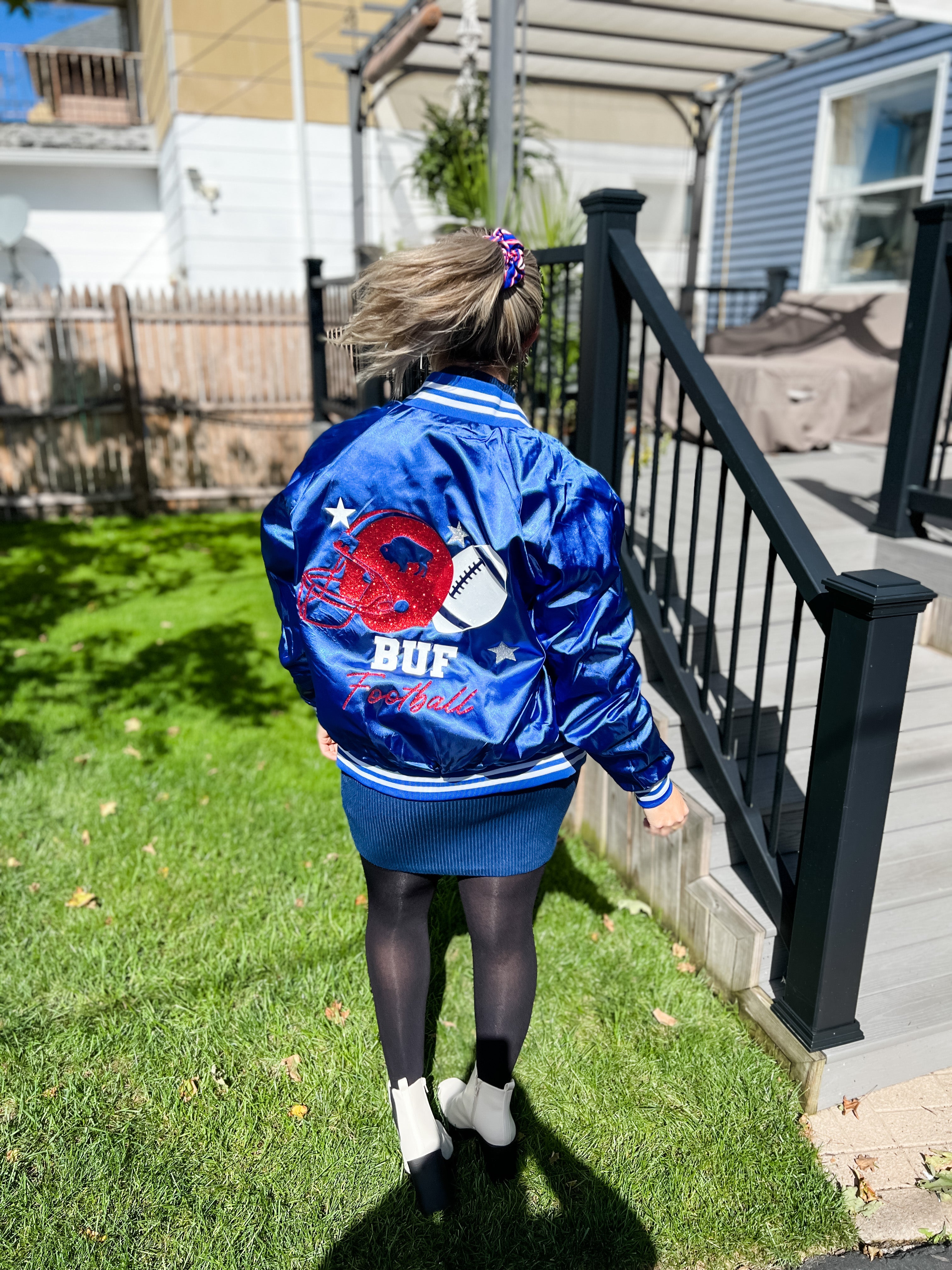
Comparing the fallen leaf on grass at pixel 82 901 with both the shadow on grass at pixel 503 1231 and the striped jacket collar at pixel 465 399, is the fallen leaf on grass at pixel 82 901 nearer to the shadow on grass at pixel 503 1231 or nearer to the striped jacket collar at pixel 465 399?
the shadow on grass at pixel 503 1231

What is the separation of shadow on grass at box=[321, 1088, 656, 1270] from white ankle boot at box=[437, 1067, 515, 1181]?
2.5 inches

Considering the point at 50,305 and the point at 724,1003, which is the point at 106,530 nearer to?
the point at 50,305

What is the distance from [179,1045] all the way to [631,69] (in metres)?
9.54

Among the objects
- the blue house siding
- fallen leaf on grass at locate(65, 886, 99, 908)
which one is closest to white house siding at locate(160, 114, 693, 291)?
the blue house siding

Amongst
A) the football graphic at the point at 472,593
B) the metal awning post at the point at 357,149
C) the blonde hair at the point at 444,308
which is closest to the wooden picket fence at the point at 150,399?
the metal awning post at the point at 357,149

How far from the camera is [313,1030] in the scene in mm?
2436

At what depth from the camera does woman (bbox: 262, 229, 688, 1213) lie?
1465 mm

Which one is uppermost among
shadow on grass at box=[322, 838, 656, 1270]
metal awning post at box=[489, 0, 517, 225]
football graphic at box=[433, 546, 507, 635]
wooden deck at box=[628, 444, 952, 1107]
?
metal awning post at box=[489, 0, 517, 225]

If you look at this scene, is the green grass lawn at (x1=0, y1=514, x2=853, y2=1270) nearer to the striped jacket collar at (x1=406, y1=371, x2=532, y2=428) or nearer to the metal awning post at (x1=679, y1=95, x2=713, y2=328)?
the striped jacket collar at (x1=406, y1=371, x2=532, y2=428)

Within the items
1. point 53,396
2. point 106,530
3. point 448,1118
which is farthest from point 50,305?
point 448,1118

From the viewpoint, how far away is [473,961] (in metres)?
1.83

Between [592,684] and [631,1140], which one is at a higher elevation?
[592,684]

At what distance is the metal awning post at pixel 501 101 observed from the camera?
4836 millimetres

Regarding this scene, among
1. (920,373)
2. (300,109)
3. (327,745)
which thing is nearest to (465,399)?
(327,745)
